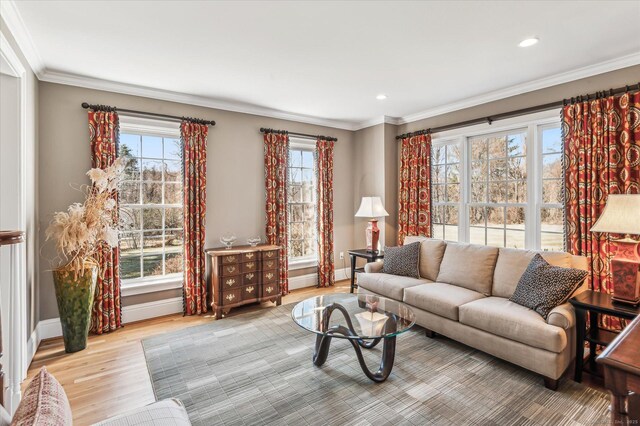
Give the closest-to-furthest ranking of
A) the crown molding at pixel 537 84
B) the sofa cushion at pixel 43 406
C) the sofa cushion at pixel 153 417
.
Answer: the sofa cushion at pixel 43 406 → the sofa cushion at pixel 153 417 → the crown molding at pixel 537 84

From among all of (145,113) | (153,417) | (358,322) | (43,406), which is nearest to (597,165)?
(358,322)

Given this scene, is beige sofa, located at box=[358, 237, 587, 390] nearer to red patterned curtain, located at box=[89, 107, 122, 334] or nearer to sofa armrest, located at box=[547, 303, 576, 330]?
sofa armrest, located at box=[547, 303, 576, 330]

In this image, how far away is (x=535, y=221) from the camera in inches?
149

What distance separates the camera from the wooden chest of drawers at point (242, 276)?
154 inches

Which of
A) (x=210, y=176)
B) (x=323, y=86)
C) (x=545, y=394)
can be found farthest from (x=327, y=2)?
(x=545, y=394)

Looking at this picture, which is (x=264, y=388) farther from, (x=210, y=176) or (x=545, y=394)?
(x=210, y=176)

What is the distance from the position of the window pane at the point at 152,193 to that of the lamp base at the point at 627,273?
4658mm

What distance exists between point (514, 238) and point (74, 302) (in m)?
4.87

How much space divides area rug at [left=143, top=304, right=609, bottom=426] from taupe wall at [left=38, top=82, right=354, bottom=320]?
1.55 meters

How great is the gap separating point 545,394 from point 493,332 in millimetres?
516

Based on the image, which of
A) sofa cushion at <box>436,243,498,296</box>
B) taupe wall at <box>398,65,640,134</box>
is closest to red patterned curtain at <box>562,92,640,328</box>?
taupe wall at <box>398,65,640,134</box>

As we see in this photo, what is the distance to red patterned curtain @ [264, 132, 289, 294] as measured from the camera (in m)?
4.68

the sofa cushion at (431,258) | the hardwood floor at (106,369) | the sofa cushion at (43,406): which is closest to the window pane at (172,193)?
the hardwood floor at (106,369)

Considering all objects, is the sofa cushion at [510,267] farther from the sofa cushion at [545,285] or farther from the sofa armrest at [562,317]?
the sofa armrest at [562,317]
